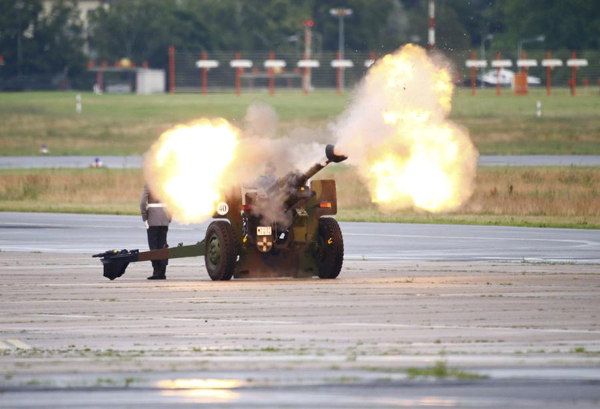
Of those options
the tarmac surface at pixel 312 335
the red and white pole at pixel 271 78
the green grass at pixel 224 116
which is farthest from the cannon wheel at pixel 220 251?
the red and white pole at pixel 271 78

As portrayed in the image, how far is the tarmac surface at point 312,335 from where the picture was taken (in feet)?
40.0

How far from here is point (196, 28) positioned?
132 meters

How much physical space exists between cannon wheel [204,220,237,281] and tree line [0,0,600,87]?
3684 inches

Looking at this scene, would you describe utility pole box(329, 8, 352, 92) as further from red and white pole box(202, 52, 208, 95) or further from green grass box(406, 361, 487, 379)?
green grass box(406, 361, 487, 379)

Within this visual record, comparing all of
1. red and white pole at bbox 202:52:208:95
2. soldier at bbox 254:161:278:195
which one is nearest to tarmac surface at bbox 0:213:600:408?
soldier at bbox 254:161:278:195

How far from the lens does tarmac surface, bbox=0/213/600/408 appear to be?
12.2 meters

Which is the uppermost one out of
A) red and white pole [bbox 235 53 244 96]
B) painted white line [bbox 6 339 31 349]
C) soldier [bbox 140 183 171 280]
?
red and white pole [bbox 235 53 244 96]

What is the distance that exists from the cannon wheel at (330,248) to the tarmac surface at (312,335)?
0.95 feet

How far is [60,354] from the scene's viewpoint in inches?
566

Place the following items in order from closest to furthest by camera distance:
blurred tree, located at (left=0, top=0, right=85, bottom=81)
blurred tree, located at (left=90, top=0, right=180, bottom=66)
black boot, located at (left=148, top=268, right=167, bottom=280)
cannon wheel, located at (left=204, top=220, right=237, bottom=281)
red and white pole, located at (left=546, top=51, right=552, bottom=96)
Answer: cannon wheel, located at (left=204, top=220, right=237, bottom=281), black boot, located at (left=148, top=268, right=167, bottom=280), red and white pole, located at (left=546, top=51, right=552, bottom=96), blurred tree, located at (left=0, top=0, right=85, bottom=81), blurred tree, located at (left=90, top=0, right=180, bottom=66)

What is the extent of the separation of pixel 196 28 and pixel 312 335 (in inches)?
4675

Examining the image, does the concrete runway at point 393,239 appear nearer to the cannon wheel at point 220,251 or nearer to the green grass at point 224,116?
the cannon wheel at point 220,251

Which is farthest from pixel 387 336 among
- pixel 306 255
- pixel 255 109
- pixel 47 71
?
pixel 47 71

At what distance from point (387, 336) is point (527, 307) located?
3.20 meters
